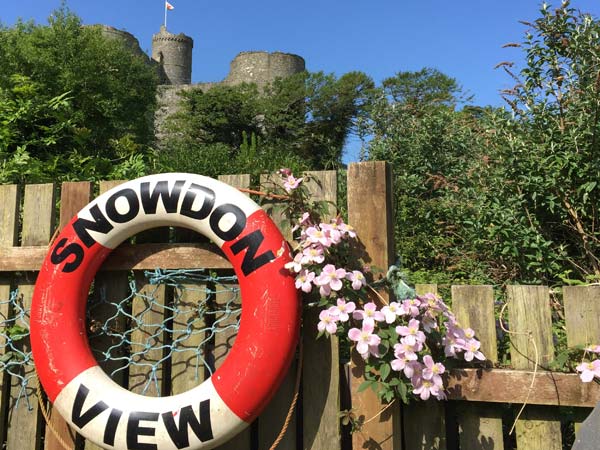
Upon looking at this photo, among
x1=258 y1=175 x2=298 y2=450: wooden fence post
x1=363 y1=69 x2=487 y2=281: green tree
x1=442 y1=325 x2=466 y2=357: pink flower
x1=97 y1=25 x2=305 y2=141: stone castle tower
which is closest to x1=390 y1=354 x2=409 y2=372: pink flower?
x1=442 y1=325 x2=466 y2=357: pink flower

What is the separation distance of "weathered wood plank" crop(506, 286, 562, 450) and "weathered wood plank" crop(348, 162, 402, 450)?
0.34 metres

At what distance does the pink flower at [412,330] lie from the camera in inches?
44.6

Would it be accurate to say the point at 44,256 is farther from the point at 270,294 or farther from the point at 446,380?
the point at 446,380

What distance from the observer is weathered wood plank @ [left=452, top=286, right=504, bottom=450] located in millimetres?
1231

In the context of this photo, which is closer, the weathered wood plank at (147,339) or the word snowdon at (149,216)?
the word snowdon at (149,216)

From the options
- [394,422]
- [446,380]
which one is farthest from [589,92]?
[394,422]

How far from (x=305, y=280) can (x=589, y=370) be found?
724mm

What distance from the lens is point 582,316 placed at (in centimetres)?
119

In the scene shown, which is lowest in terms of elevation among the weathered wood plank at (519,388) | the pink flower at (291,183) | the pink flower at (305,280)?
the weathered wood plank at (519,388)

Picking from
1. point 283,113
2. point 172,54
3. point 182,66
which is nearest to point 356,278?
point 283,113

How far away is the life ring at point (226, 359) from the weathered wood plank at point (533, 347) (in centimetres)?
60

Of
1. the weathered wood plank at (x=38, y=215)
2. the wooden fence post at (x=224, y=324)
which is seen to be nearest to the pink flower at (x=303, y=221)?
the wooden fence post at (x=224, y=324)

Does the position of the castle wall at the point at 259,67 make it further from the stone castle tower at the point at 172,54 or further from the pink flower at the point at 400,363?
the pink flower at the point at 400,363

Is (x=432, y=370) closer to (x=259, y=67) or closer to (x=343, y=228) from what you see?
(x=343, y=228)
